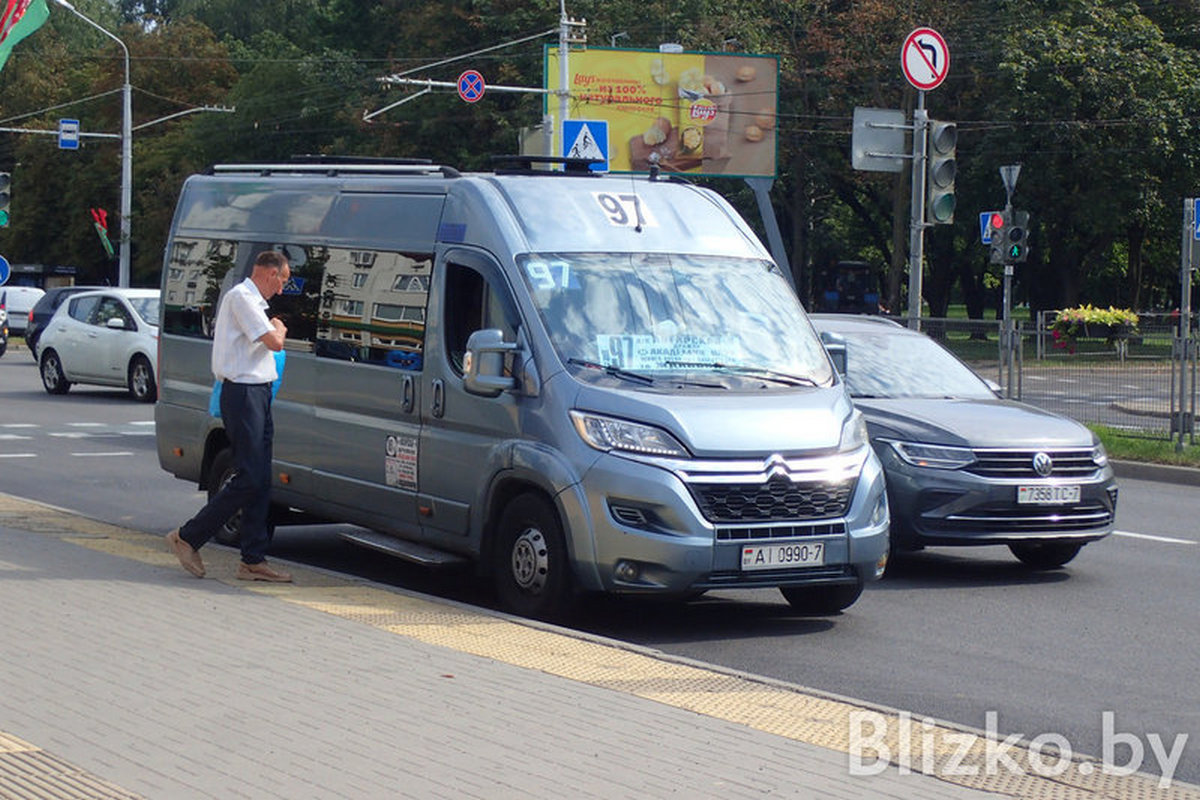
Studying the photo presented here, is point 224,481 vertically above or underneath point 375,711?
above

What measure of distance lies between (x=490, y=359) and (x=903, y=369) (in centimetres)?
423

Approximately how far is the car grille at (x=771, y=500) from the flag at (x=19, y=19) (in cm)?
1881

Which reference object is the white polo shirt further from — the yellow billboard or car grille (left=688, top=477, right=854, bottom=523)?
the yellow billboard

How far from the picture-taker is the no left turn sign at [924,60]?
22094 mm

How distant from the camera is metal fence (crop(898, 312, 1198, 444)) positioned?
20453 mm

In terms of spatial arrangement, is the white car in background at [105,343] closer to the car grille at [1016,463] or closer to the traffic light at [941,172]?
the traffic light at [941,172]

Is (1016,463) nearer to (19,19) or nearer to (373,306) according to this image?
(373,306)

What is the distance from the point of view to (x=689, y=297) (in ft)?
32.8

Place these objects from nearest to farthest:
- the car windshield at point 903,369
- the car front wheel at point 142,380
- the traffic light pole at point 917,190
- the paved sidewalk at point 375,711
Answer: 1. the paved sidewalk at point 375,711
2. the car windshield at point 903,369
3. the traffic light pole at point 917,190
4. the car front wheel at point 142,380

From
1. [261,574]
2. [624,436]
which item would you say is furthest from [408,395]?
[624,436]

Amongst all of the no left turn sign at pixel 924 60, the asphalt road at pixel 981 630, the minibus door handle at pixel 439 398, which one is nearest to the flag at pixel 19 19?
the no left turn sign at pixel 924 60

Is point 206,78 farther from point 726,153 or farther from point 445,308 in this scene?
point 445,308

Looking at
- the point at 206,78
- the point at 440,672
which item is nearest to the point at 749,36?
the point at 206,78

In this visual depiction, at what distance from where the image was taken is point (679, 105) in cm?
→ 4719
